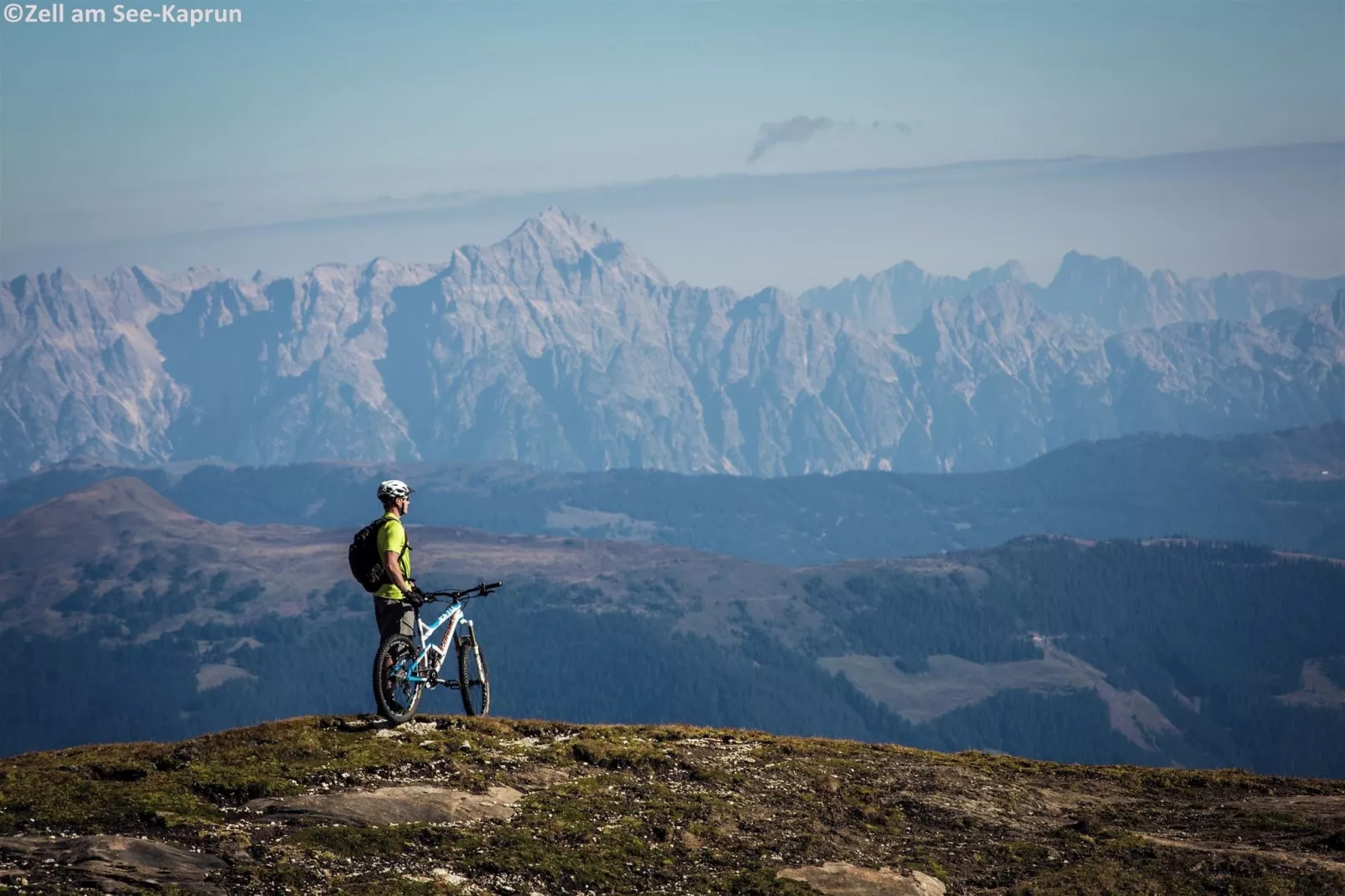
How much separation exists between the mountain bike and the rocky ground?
0.88 metres

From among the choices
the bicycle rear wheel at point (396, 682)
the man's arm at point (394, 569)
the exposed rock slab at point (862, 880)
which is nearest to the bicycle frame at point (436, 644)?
the bicycle rear wheel at point (396, 682)

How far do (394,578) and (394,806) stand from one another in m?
6.17

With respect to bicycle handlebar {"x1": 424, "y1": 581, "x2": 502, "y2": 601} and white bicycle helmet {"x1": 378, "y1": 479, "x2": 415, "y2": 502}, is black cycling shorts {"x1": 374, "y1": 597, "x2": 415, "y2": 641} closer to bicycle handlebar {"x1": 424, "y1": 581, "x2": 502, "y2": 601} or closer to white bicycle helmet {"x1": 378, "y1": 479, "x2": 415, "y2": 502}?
bicycle handlebar {"x1": 424, "y1": 581, "x2": 502, "y2": 601}

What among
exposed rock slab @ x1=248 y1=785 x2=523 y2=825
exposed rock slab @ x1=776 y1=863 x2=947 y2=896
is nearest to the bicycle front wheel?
exposed rock slab @ x1=248 y1=785 x2=523 y2=825

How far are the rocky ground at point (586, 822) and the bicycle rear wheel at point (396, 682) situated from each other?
2.09 ft

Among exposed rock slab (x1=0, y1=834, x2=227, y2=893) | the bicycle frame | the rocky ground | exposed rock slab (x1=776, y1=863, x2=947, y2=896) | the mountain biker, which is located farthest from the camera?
the bicycle frame

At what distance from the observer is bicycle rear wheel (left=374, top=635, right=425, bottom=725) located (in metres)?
34.0

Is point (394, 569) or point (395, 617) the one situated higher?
point (394, 569)

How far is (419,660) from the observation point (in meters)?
34.7

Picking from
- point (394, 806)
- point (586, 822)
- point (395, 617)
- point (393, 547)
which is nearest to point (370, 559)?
point (393, 547)

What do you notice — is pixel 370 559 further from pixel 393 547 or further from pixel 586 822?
pixel 586 822

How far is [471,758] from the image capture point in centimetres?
3394

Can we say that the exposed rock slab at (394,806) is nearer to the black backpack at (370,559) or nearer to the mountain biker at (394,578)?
the mountain biker at (394,578)

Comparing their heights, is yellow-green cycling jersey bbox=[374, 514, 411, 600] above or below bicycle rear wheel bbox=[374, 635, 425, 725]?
above
